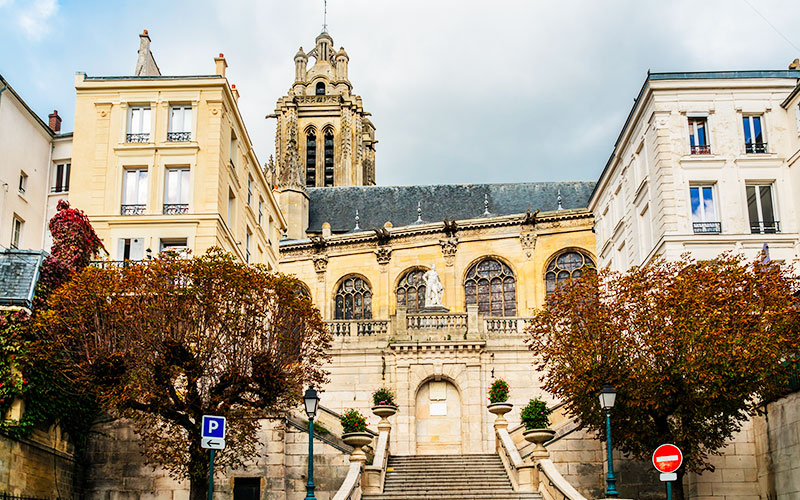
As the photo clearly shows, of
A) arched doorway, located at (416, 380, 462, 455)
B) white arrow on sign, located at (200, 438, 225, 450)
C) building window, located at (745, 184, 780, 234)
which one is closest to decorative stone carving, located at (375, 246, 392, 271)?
arched doorway, located at (416, 380, 462, 455)

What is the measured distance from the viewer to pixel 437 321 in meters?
35.1

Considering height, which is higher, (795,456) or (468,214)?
(468,214)

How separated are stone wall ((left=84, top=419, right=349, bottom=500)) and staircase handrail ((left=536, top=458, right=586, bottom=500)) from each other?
6.09m

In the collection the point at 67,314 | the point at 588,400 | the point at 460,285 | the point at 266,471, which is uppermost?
the point at 460,285

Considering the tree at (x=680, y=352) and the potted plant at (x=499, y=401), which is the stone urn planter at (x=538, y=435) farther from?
the potted plant at (x=499, y=401)

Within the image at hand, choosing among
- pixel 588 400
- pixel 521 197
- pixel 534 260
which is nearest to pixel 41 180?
pixel 588 400

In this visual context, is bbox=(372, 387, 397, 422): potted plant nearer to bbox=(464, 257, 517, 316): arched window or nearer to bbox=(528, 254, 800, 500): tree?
bbox=(528, 254, 800, 500): tree

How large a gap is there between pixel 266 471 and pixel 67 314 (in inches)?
289

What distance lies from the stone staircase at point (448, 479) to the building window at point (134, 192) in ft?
40.7

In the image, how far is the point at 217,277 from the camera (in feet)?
82.0

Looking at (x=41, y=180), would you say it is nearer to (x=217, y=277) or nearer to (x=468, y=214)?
(x=217, y=277)

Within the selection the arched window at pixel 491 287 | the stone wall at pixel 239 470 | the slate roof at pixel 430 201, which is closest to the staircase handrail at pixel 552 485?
the stone wall at pixel 239 470

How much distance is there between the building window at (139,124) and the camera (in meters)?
33.4

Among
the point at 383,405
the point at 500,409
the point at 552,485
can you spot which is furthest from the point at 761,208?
the point at 552,485
